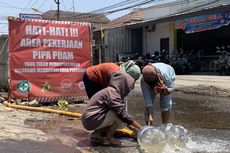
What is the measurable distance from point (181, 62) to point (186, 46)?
3721 mm

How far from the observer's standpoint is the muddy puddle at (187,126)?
6781 millimetres

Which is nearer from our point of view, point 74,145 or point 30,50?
point 74,145

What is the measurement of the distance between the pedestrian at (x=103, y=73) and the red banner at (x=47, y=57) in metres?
4.01

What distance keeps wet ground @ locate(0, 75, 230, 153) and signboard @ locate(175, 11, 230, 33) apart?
11174 mm

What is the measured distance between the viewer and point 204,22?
26.1m

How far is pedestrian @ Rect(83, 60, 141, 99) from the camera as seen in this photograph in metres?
6.99

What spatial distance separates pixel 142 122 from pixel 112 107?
9.18ft

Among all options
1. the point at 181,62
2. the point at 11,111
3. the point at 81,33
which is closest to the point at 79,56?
the point at 81,33

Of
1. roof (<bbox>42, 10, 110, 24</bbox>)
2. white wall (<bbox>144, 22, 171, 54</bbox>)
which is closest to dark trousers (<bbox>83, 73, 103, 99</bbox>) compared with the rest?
white wall (<bbox>144, 22, 171, 54</bbox>)

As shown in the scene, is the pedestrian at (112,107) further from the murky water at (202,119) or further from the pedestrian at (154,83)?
the murky water at (202,119)

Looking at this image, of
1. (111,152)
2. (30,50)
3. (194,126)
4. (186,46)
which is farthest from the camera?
(186,46)

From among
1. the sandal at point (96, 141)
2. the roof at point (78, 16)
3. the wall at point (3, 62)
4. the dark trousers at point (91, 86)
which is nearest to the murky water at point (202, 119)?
the sandal at point (96, 141)

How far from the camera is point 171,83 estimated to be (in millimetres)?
7180

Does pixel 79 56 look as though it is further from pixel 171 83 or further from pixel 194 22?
pixel 194 22
